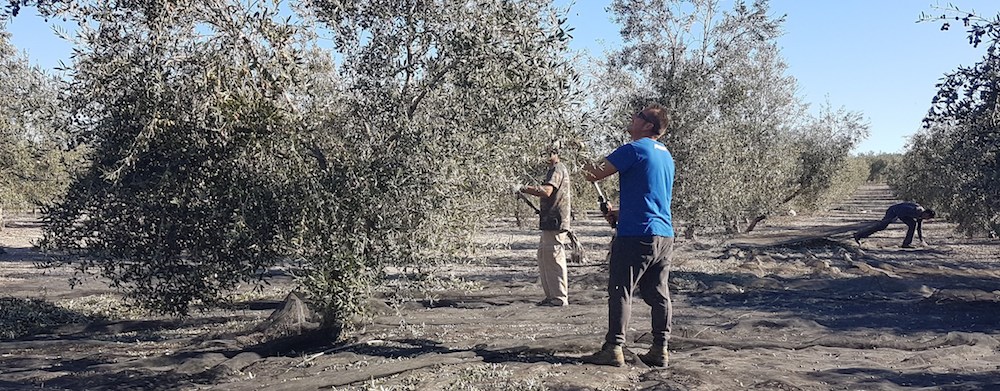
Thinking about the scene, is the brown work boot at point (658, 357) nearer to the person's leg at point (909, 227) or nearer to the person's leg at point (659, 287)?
→ the person's leg at point (659, 287)

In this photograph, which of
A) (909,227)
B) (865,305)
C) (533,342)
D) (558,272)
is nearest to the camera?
(533,342)

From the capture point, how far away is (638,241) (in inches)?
213

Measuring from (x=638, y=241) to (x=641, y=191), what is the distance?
0.36 meters

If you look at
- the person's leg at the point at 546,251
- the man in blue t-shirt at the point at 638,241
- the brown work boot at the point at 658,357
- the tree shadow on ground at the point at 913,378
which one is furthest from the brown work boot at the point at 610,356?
the person's leg at the point at 546,251

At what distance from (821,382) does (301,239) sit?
3776mm

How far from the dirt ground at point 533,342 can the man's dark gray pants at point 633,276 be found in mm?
289

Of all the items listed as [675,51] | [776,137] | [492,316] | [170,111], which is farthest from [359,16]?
A: [776,137]

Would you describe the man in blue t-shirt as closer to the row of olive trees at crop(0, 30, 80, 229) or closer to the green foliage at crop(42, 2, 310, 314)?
the green foliage at crop(42, 2, 310, 314)

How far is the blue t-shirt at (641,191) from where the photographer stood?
5.41 m

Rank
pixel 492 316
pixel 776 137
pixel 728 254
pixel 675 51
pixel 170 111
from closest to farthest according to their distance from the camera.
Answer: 1. pixel 170 111
2. pixel 492 316
3. pixel 675 51
4. pixel 728 254
5. pixel 776 137

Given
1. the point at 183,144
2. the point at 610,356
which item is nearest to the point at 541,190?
the point at 610,356

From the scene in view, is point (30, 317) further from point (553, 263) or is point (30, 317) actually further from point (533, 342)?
point (533, 342)

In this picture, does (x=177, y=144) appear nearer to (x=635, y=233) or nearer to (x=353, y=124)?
(x=353, y=124)

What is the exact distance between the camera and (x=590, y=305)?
9.00 metres
